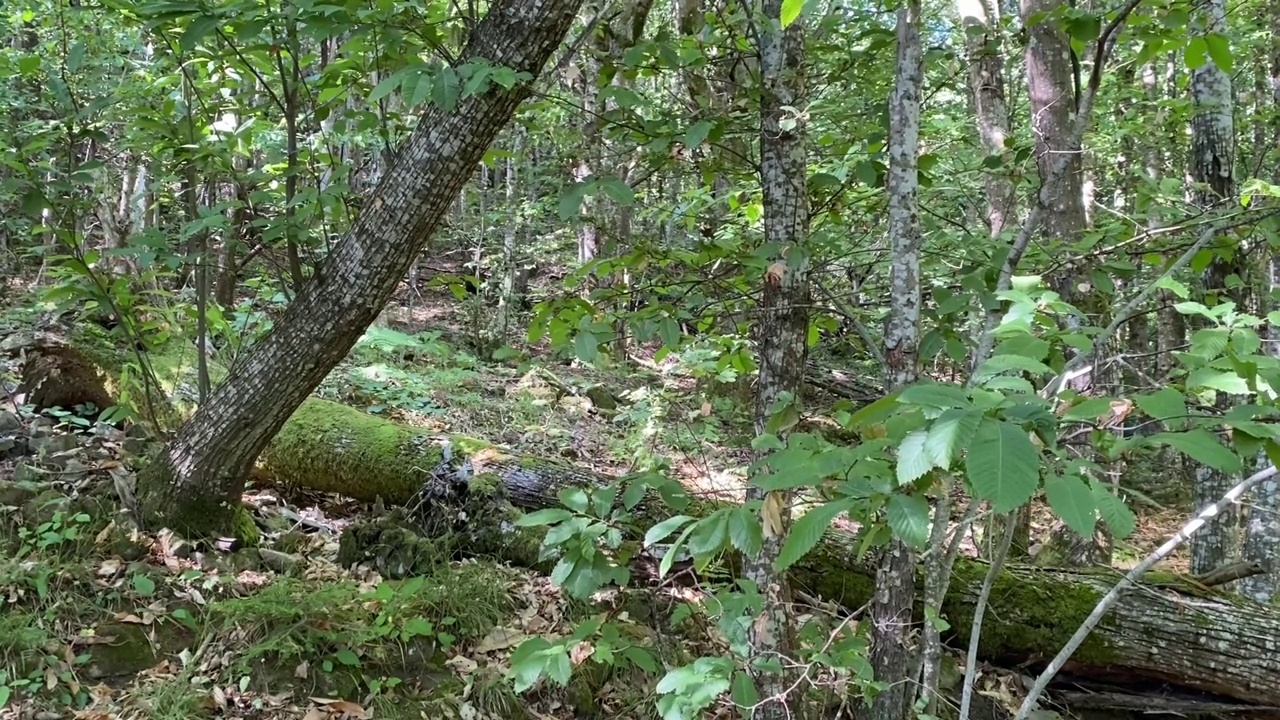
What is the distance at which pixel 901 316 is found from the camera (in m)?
2.62

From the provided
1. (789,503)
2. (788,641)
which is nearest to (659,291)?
(789,503)

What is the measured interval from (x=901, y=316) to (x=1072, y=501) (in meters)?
1.44

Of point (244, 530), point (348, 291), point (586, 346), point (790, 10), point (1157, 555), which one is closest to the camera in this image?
point (790, 10)

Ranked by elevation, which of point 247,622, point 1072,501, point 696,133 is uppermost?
point 696,133

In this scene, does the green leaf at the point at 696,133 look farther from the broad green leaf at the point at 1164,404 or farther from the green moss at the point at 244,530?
the green moss at the point at 244,530

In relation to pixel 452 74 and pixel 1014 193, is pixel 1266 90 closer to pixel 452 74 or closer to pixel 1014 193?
pixel 1014 193

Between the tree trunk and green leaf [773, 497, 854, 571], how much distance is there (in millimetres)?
1182

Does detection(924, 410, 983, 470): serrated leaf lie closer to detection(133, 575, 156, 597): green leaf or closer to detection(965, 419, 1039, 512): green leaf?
detection(965, 419, 1039, 512): green leaf

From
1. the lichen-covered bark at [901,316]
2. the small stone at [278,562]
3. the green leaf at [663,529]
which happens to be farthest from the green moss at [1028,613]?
the small stone at [278,562]

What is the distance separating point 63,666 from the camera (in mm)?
2906

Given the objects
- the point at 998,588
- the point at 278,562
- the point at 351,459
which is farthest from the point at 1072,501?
the point at 351,459

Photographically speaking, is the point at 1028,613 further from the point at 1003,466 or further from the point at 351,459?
the point at 351,459

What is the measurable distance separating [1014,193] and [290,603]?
3443 mm

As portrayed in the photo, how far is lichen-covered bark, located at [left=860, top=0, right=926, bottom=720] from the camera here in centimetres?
256
